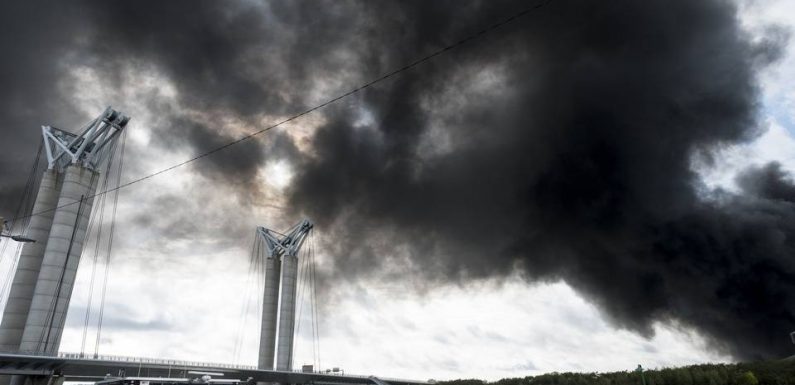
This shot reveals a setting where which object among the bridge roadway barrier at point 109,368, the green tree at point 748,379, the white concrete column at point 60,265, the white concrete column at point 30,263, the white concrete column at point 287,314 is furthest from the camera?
the white concrete column at point 287,314

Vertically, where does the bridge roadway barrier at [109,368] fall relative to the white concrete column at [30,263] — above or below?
below

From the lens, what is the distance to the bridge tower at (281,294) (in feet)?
342

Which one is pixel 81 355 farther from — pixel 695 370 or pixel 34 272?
pixel 695 370

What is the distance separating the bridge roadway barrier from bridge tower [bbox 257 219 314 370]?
8278 mm

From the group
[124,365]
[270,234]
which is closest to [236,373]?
[124,365]

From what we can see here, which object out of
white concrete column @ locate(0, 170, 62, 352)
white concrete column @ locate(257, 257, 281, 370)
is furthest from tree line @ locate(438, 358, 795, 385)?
white concrete column @ locate(0, 170, 62, 352)

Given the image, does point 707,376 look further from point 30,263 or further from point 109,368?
point 30,263

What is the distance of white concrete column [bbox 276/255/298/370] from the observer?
339 ft

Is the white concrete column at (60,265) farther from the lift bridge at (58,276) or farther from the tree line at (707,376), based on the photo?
the tree line at (707,376)

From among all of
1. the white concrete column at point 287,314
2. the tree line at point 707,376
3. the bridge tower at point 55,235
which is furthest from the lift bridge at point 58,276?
the tree line at point 707,376

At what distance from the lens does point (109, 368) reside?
2596 inches

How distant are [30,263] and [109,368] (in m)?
20.0

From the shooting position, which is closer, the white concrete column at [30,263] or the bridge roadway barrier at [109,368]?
the bridge roadway barrier at [109,368]

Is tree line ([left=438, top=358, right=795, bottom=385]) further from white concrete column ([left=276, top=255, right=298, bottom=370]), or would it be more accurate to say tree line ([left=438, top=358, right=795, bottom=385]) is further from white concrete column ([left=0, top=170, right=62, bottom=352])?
white concrete column ([left=0, top=170, right=62, bottom=352])
